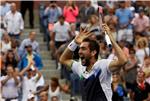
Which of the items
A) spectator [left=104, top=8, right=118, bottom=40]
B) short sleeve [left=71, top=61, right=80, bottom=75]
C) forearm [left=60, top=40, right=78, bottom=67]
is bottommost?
spectator [left=104, top=8, right=118, bottom=40]

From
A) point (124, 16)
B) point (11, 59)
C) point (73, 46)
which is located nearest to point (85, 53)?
point (73, 46)

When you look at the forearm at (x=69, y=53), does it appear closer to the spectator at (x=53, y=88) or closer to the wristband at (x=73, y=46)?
the wristband at (x=73, y=46)

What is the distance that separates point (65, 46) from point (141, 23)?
435cm

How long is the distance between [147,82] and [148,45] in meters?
3.96

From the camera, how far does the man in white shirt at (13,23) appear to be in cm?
1766

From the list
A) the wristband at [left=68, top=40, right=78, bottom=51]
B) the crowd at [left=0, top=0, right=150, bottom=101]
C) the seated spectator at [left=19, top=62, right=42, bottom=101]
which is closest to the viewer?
the wristband at [left=68, top=40, right=78, bottom=51]

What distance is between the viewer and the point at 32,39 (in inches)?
649

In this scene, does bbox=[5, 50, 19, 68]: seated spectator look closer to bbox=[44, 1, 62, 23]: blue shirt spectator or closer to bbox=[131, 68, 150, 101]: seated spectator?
bbox=[44, 1, 62, 23]: blue shirt spectator

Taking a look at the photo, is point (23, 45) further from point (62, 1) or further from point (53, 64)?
point (62, 1)

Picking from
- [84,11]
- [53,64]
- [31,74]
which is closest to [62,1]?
[84,11]

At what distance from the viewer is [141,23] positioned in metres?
18.4


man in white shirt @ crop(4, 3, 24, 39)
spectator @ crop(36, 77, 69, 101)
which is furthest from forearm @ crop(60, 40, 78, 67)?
man in white shirt @ crop(4, 3, 24, 39)

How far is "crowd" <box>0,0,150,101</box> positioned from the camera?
13.5m

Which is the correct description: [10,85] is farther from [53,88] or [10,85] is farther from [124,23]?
[124,23]
